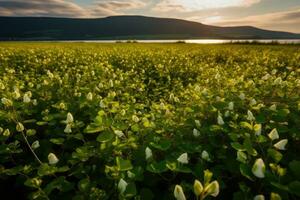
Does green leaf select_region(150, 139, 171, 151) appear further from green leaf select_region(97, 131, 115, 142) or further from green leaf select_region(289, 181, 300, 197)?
green leaf select_region(289, 181, 300, 197)

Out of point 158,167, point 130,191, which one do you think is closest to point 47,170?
point 130,191

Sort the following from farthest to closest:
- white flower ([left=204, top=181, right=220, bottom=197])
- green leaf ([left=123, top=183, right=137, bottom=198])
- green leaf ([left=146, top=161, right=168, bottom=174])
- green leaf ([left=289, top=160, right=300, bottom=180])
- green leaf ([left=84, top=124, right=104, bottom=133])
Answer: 1. green leaf ([left=84, top=124, right=104, bottom=133])
2. green leaf ([left=146, top=161, right=168, bottom=174])
3. green leaf ([left=289, top=160, right=300, bottom=180])
4. green leaf ([left=123, top=183, right=137, bottom=198])
5. white flower ([left=204, top=181, right=220, bottom=197])

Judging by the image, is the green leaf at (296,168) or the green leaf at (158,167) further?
the green leaf at (158,167)

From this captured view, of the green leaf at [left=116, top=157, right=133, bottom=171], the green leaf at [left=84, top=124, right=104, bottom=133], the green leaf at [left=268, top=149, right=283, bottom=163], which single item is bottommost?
the green leaf at [left=116, top=157, right=133, bottom=171]

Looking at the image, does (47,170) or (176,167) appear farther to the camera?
(47,170)

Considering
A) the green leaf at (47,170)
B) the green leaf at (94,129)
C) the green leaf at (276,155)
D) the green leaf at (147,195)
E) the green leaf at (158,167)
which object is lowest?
the green leaf at (147,195)

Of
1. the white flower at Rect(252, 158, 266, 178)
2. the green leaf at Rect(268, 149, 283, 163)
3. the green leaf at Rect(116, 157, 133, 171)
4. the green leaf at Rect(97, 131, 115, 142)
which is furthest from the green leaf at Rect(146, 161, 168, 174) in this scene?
the green leaf at Rect(268, 149, 283, 163)

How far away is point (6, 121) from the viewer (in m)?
3.75

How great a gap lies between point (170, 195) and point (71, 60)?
9.70 m

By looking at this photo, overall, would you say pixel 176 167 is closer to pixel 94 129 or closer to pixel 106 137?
pixel 106 137

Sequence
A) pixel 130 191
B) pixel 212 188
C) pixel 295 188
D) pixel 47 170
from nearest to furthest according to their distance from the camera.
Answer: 1. pixel 212 188
2. pixel 295 188
3. pixel 130 191
4. pixel 47 170

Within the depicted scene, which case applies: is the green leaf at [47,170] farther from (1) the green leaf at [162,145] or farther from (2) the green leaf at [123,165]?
(1) the green leaf at [162,145]

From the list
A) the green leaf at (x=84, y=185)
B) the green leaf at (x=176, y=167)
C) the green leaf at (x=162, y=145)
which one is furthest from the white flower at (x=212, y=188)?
the green leaf at (x=84, y=185)

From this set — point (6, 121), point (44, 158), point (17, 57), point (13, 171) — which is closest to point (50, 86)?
point (6, 121)
